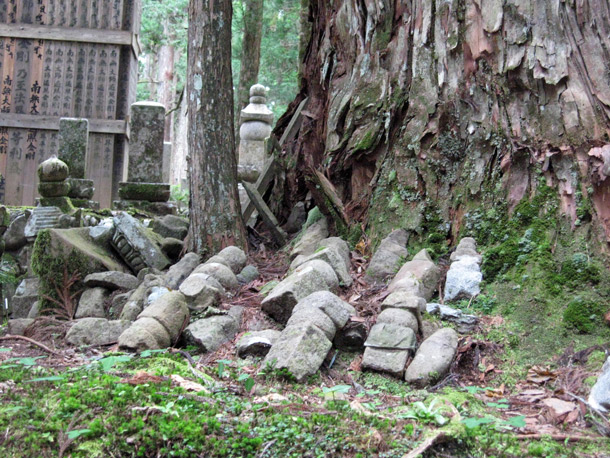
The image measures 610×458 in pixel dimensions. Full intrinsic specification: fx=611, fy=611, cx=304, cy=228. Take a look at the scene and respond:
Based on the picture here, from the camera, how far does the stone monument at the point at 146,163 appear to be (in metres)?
8.82

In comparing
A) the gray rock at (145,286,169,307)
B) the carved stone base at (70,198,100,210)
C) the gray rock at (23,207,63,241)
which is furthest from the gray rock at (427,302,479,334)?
the carved stone base at (70,198,100,210)

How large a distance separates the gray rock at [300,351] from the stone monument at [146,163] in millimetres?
5821

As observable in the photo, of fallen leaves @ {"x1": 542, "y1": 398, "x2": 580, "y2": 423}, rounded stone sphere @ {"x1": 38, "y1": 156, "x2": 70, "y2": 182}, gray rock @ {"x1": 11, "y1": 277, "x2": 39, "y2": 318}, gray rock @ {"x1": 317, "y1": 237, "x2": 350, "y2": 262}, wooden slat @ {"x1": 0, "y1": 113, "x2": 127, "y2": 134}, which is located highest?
wooden slat @ {"x1": 0, "y1": 113, "x2": 127, "y2": 134}

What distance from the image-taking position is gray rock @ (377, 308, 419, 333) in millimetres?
3629

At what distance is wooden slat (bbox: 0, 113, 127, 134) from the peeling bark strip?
6.35 m

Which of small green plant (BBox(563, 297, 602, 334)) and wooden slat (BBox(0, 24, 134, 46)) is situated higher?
wooden slat (BBox(0, 24, 134, 46))

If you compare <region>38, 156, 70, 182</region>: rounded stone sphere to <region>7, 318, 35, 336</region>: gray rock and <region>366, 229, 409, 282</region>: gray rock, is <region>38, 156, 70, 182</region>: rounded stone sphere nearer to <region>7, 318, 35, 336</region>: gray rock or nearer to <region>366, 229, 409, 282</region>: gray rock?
<region>7, 318, 35, 336</region>: gray rock

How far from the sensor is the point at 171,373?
124 inches

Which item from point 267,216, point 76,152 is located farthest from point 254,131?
point 267,216

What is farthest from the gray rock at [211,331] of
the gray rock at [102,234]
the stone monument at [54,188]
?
the stone monument at [54,188]

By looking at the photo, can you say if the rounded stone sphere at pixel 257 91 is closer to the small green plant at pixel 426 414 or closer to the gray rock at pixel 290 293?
the gray rock at pixel 290 293

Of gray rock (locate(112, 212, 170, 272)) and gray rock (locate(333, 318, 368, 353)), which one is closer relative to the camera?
gray rock (locate(333, 318, 368, 353))

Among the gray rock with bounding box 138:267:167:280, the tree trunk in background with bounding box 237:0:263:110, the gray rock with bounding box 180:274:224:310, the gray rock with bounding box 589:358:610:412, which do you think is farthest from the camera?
the tree trunk in background with bounding box 237:0:263:110

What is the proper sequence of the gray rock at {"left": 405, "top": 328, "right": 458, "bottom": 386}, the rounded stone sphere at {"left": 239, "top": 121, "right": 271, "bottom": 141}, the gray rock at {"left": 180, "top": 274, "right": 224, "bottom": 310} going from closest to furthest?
the gray rock at {"left": 405, "top": 328, "right": 458, "bottom": 386} < the gray rock at {"left": 180, "top": 274, "right": 224, "bottom": 310} < the rounded stone sphere at {"left": 239, "top": 121, "right": 271, "bottom": 141}
